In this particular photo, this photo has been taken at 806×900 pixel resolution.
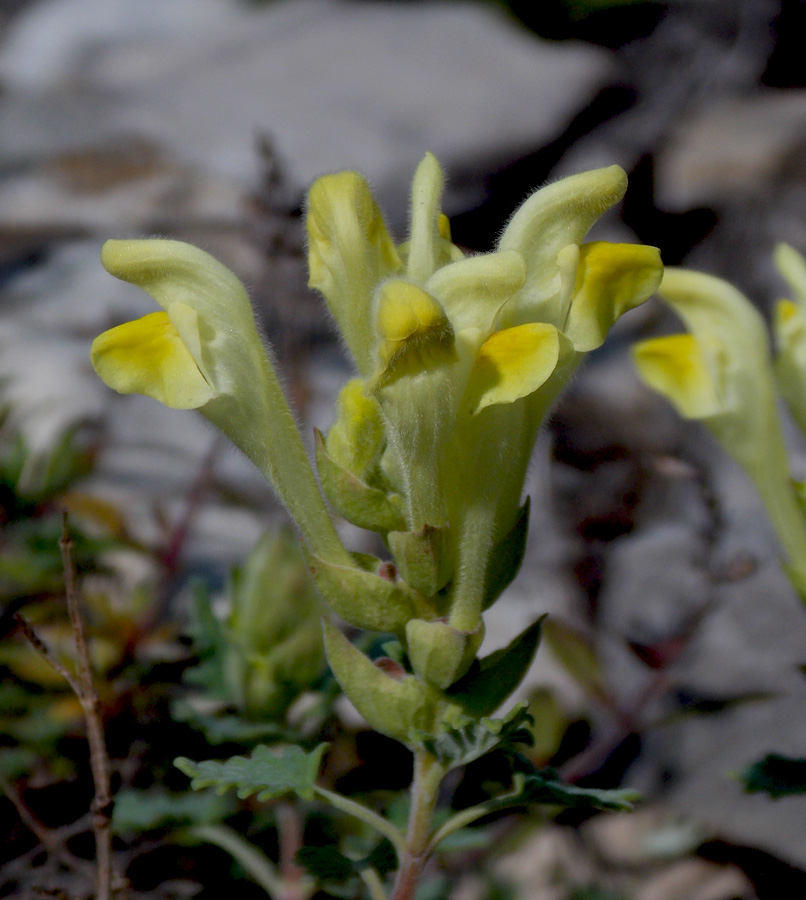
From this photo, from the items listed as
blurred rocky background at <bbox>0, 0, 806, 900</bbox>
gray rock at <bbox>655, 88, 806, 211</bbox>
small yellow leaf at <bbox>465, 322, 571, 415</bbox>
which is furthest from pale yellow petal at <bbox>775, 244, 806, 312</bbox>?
gray rock at <bbox>655, 88, 806, 211</bbox>

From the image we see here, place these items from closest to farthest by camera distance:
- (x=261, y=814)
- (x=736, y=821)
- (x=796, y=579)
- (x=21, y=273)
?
(x=796, y=579)
(x=261, y=814)
(x=736, y=821)
(x=21, y=273)

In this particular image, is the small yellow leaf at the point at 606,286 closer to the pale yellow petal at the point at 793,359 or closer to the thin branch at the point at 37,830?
the pale yellow petal at the point at 793,359

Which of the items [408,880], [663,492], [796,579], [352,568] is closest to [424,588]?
[352,568]

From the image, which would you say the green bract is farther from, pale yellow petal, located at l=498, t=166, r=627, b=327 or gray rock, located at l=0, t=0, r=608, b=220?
gray rock, located at l=0, t=0, r=608, b=220

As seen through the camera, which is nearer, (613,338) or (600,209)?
(600,209)

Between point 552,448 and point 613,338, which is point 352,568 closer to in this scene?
point 552,448

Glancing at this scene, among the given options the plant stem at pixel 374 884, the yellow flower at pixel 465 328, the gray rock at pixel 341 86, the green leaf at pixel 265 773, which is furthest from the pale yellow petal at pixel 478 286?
the gray rock at pixel 341 86
